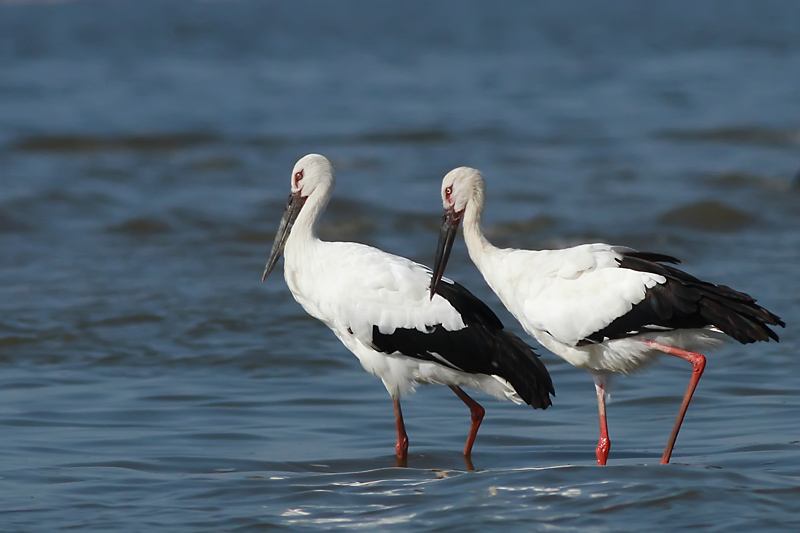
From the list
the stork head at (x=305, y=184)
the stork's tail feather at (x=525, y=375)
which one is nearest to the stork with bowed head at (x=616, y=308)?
the stork's tail feather at (x=525, y=375)

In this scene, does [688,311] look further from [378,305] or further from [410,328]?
[378,305]

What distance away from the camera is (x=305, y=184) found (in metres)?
9.36

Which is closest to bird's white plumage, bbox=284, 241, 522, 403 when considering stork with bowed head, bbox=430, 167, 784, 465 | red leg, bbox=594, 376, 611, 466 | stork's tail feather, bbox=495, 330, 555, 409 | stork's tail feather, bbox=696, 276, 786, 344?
stork's tail feather, bbox=495, 330, 555, 409

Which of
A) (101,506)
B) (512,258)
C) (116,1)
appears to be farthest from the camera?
(116,1)

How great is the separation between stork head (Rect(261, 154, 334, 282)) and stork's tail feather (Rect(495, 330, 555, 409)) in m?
1.68

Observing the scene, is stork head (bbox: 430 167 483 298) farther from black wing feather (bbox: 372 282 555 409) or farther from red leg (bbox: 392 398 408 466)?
red leg (bbox: 392 398 408 466)

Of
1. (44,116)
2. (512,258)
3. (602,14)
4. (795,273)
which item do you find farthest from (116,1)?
(512,258)

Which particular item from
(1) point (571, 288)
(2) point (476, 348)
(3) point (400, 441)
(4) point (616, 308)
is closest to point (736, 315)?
(4) point (616, 308)

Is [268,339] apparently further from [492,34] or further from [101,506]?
[492,34]

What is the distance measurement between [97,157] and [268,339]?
34.5 ft

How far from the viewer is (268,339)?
11.2 metres

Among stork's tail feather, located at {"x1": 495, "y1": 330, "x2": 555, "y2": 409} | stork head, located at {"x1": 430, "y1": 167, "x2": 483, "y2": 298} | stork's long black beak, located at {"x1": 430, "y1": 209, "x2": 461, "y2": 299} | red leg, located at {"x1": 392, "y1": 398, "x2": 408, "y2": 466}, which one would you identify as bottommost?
red leg, located at {"x1": 392, "y1": 398, "x2": 408, "y2": 466}

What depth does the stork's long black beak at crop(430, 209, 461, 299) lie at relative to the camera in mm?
8430

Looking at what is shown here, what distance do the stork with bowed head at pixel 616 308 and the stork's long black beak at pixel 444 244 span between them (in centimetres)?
1
